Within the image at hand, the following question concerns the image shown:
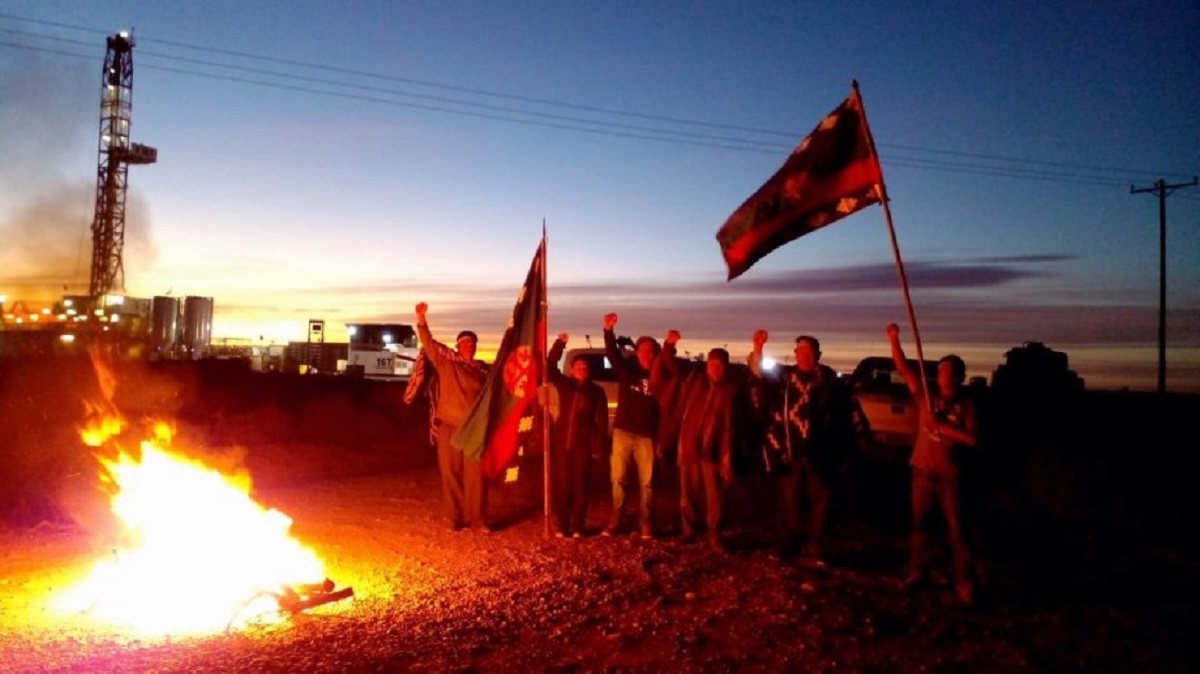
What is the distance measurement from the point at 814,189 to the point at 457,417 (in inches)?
180

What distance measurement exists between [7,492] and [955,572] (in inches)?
448

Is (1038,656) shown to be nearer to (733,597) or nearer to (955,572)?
(955,572)

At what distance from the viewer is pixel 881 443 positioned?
18.5 metres

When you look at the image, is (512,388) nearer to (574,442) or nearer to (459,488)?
(574,442)

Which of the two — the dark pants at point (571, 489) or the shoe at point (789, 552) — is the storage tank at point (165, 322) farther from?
the shoe at point (789, 552)

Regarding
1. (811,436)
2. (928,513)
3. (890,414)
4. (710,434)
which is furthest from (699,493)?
→ (890,414)

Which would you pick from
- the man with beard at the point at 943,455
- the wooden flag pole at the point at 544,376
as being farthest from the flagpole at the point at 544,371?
the man with beard at the point at 943,455

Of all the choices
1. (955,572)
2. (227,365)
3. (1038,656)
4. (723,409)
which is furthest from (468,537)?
(227,365)

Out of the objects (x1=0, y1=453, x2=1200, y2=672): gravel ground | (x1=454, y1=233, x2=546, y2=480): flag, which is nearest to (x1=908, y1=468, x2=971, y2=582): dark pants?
(x1=0, y1=453, x2=1200, y2=672): gravel ground

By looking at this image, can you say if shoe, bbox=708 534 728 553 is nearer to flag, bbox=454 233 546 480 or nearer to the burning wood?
flag, bbox=454 233 546 480

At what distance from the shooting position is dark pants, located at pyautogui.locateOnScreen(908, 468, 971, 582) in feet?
24.3

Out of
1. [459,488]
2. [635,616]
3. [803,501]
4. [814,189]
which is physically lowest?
[635,616]

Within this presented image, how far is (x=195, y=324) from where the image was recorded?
45.0 meters

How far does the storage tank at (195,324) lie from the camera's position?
44.7 m
